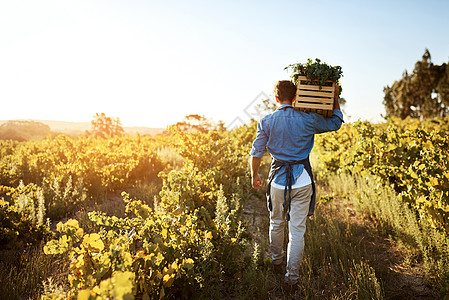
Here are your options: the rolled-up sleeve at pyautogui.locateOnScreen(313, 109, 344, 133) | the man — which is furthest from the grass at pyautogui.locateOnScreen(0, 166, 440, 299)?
the rolled-up sleeve at pyautogui.locateOnScreen(313, 109, 344, 133)

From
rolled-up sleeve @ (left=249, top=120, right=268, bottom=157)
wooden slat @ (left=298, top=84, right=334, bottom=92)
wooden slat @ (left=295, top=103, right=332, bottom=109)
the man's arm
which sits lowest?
the man's arm

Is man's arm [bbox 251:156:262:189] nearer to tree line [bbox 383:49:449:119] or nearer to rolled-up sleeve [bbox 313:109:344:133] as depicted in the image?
rolled-up sleeve [bbox 313:109:344:133]

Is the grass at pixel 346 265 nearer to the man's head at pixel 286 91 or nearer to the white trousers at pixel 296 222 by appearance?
the white trousers at pixel 296 222

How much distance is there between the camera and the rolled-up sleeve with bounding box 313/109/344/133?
98.3 inches

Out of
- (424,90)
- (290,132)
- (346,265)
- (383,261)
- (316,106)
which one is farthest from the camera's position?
(424,90)

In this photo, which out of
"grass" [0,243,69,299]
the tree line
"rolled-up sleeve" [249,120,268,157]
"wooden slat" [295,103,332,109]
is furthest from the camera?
the tree line

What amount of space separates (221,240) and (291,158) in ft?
3.57

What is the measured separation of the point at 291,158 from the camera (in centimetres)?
260

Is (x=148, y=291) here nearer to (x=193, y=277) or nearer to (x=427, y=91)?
(x=193, y=277)

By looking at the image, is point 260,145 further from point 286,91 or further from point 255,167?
point 286,91

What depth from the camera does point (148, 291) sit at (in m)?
1.72

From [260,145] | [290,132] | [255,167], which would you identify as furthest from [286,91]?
[255,167]

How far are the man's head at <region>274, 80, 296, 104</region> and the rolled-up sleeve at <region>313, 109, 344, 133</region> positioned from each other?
34 cm

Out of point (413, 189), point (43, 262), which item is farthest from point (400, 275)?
point (43, 262)
